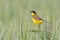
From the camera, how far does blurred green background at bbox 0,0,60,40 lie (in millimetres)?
4120

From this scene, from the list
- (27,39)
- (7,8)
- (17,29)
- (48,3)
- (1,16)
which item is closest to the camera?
(27,39)

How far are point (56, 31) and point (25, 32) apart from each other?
357 mm

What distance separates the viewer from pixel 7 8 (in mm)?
7777

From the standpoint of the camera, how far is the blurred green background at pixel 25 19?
412 centimetres

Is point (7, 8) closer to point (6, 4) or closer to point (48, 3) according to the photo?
point (6, 4)

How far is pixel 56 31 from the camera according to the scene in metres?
4.12

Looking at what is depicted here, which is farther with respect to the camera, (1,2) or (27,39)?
(1,2)

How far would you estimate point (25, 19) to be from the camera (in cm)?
563

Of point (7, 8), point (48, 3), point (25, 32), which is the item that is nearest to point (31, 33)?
point (25, 32)

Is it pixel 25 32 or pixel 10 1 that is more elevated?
pixel 10 1

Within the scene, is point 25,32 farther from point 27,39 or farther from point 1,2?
point 1,2

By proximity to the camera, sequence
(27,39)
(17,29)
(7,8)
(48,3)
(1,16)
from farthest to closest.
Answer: (48,3) < (7,8) < (1,16) < (17,29) < (27,39)

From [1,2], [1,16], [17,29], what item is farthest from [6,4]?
[17,29]

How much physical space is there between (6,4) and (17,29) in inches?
153
